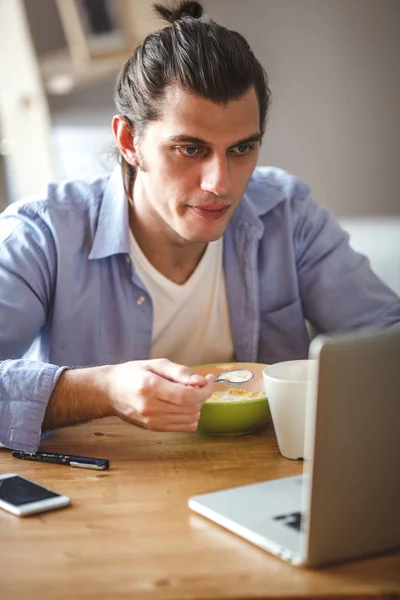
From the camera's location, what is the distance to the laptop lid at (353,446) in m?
0.83

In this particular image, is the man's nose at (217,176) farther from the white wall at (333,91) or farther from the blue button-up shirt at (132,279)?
the white wall at (333,91)

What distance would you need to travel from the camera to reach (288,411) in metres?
1.25

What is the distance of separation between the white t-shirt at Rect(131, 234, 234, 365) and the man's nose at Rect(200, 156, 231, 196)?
30 cm

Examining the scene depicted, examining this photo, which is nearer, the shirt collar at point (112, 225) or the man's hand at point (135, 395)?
the man's hand at point (135, 395)

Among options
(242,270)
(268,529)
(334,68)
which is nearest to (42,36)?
(334,68)

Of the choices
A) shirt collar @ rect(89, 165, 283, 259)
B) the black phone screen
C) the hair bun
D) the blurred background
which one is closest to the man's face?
shirt collar @ rect(89, 165, 283, 259)

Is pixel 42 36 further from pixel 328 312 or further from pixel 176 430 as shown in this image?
pixel 176 430

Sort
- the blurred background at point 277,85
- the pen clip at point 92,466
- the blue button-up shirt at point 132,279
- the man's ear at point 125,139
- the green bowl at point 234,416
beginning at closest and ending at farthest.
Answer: the pen clip at point 92,466, the green bowl at point 234,416, the blue button-up shirt at point 132,279, the man's ear at point 125,139, the blurred background at point 277,85

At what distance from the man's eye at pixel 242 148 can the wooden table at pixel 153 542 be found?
62cm

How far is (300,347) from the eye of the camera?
2.00 m

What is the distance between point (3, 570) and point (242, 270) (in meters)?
1.14

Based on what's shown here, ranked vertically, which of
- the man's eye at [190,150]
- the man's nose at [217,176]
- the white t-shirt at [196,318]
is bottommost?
the white t-shirt at [196,318]

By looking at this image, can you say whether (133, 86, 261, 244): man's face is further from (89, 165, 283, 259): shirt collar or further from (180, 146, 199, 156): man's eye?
(89, 165, 283, 259): shirt collar

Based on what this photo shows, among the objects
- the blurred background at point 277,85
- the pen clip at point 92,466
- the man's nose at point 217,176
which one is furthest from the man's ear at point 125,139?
the blurred background at point 277,85
